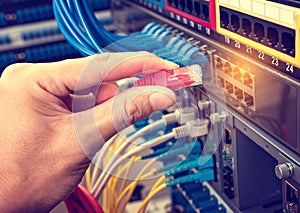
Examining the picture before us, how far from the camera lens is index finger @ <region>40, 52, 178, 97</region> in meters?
0.57

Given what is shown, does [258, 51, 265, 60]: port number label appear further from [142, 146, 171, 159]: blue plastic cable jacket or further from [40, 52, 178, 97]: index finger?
[142, 146, 171, 159]: blue plastic cable jacket

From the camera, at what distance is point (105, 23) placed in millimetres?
1487

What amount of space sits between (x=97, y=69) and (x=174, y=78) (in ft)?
0.33

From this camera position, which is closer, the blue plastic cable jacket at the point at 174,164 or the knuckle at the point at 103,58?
the knuckle at the point at 103,58

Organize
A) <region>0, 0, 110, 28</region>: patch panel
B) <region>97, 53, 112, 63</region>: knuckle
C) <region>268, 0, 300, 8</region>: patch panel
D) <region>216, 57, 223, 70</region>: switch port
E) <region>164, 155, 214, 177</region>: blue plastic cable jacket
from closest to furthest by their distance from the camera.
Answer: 1. <region>268, 0, 300, 8</region>: patch panel
2. <region>97, 53, 112, 63</region>: knuckle
3. <region>216, 57, 223, 70</region>: switch port
4. <region>164, 155, 214, 177</region>: blue plastic cable jacket
5. <region>0, 0, 110, 28</region>: patch panel

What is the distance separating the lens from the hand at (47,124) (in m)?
0.58

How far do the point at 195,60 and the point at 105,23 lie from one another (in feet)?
2.71

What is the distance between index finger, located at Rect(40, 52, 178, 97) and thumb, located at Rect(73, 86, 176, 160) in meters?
0.04

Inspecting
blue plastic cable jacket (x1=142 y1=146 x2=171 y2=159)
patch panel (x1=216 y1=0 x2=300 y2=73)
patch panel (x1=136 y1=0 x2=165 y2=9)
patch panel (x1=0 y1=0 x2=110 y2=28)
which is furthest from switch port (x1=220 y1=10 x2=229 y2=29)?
patch panel (x1=0 y1=0 x2=110 y2=28)

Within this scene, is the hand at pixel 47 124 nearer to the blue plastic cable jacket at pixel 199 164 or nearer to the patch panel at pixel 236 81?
the patch panel at pixel 236 81

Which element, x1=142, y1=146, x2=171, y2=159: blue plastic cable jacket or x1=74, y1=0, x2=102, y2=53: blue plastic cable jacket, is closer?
x1=74, y1=0, x2=102, y2=53: blue plastic cable jacket

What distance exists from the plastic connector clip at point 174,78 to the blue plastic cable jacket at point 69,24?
24cm

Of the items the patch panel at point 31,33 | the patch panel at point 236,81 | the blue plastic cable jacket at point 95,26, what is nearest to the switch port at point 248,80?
the patch panel at point 236,81

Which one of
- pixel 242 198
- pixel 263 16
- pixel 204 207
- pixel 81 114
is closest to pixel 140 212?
pixel 204 207
